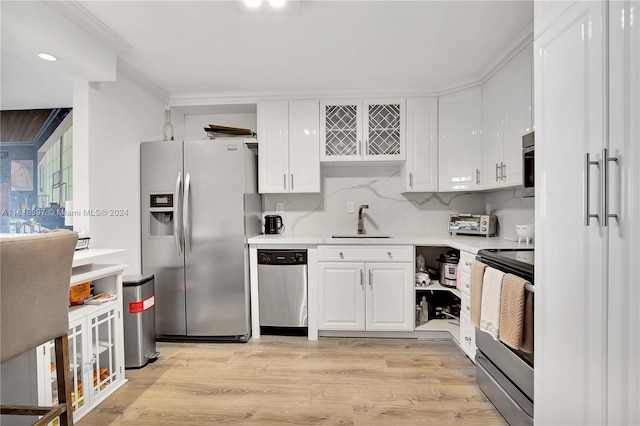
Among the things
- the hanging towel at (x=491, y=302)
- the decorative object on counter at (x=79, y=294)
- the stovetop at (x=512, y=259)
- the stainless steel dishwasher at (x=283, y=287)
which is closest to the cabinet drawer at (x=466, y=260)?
the stovetop at (x=512, y=259)

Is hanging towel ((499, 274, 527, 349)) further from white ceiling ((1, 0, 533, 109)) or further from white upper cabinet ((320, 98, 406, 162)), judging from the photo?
white upper cabinet ((320, 98, 406, 162))

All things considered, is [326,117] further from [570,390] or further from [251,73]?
[570,390]

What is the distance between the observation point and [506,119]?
2457 millimetres

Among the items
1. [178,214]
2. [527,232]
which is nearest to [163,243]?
[178,214]

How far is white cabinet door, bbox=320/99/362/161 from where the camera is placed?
125 inches

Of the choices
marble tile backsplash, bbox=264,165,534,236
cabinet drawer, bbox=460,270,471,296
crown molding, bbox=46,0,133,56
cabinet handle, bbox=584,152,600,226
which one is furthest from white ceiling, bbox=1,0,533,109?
cabinet drawer, bbox=460,270,471,296

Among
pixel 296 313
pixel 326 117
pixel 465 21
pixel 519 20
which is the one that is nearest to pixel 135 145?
pixel 326 117

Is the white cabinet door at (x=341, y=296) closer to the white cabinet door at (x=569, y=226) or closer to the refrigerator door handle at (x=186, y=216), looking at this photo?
the refrigerator door handle at (x=186, y=216)

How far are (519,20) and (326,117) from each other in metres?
1.70

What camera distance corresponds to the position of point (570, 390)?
1076 mm

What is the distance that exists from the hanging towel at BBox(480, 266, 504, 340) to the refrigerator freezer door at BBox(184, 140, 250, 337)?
1.91m

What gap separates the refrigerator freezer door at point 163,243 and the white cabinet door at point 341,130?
1.37 metres

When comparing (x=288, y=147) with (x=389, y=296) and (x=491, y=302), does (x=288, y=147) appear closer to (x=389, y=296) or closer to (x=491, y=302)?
(x=389, y=296)

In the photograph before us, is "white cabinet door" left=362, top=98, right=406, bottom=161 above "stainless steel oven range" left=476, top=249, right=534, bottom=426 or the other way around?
above
